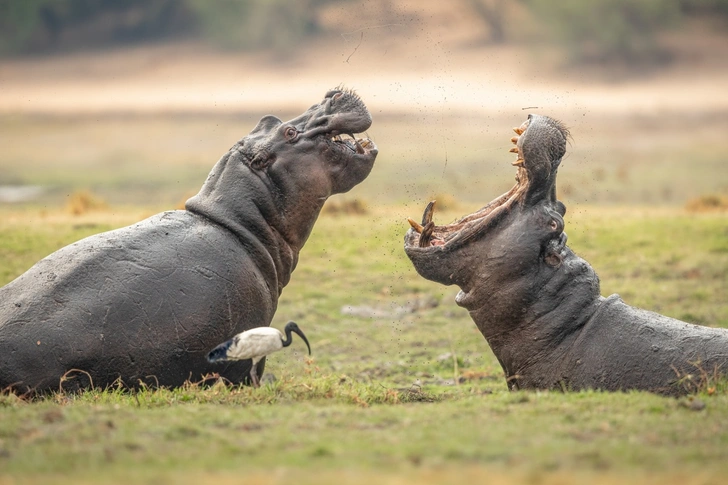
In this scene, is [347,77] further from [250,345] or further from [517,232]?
[250,345]

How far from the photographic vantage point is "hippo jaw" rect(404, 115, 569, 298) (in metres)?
8.46

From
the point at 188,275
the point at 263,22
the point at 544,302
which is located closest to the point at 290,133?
the point at 188,275

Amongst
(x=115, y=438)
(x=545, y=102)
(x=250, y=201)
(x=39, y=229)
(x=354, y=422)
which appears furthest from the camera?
(x=545, y=102)

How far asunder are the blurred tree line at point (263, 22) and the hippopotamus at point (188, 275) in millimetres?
33245

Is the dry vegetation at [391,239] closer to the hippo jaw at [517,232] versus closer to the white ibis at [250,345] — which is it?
the white ibis at [250,345]

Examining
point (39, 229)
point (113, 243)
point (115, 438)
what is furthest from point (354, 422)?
point (39, 229)

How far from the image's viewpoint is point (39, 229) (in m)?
15.8

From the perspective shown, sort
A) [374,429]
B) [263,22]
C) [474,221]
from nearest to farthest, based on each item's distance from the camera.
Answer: [374,429], [474,221], [263,22]

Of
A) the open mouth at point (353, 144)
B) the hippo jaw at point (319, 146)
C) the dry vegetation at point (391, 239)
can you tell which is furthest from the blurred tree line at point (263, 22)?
the hippo jaw at point (319, 146)

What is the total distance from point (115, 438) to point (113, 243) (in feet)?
8.37

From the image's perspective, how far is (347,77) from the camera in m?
42.1

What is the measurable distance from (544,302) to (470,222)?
33.0 inches

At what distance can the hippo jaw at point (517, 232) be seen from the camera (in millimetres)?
8461

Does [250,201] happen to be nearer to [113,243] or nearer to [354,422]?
[113,243]
